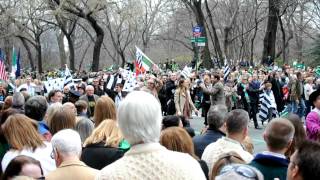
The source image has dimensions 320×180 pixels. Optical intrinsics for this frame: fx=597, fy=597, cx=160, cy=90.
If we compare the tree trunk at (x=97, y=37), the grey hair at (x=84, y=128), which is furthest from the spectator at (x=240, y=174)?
the tree trunk at (x=97, y=37)

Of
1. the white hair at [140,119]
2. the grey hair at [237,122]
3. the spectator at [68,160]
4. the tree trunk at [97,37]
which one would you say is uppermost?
the tree trunk at [97,37]

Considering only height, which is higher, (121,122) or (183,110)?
(121,122)

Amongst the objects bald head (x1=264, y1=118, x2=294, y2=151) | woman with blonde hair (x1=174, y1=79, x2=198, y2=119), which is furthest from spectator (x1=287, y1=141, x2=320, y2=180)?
woman with blonde hair (x1=174, y1=79, x2=198, y2=119)

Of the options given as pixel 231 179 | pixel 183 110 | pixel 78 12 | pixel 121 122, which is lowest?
pixel 183 110

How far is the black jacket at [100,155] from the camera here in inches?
218

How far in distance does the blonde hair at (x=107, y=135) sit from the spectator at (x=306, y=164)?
2.61 metres

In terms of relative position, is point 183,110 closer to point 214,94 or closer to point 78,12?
point 214,94

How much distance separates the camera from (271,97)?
1806cm

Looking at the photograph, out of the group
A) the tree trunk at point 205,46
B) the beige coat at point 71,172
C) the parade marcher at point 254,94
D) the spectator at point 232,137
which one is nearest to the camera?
the beige coat at point 71,172

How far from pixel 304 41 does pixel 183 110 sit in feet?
167

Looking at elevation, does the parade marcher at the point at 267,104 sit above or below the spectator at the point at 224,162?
below

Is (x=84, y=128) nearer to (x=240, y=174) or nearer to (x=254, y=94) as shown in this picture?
(x=240, y=174)

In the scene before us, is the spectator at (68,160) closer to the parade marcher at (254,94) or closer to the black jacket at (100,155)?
the black jacket at (100,155)

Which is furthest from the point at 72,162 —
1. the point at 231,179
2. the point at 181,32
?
the point at 181,32
